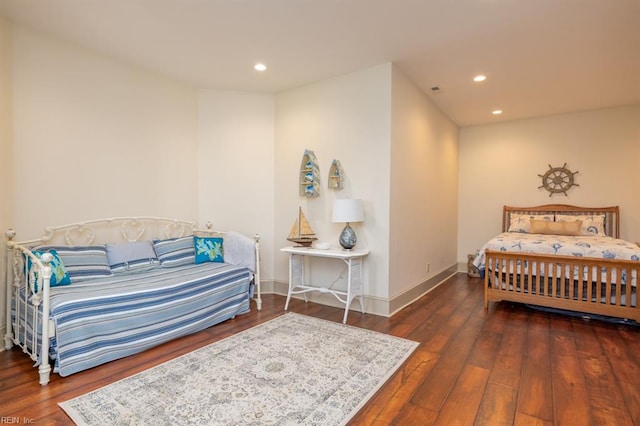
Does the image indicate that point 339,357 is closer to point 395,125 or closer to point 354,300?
point 354,300

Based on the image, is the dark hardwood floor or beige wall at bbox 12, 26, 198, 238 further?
beige wall at bbox 12, 26, 198, 238

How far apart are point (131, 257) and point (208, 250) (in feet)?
2.57

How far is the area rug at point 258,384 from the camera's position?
1806mm

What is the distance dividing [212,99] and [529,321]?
4632 millimetres

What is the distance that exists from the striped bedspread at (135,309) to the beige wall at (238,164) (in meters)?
1.01

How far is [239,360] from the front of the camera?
2459 millimetres

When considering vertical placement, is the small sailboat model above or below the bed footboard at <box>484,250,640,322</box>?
above

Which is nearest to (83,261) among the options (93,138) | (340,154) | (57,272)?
(57,272)

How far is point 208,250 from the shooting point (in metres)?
3.74

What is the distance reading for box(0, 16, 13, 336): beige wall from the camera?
2629 millimetres

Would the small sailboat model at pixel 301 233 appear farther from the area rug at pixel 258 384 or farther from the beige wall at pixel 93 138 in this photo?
the beige wall at pixel 93 138

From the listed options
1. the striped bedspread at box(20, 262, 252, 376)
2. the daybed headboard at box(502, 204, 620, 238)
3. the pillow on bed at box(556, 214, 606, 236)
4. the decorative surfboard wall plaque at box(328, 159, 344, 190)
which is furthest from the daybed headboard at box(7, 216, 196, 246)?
the pillow on bed at box(556, 214, 606, 236)

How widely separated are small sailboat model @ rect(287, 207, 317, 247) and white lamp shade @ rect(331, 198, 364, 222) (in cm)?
55

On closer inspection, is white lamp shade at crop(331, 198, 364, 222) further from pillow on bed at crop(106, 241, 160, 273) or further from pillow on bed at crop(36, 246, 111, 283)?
pillow on bed at crop(36, 246, 111, 283)
